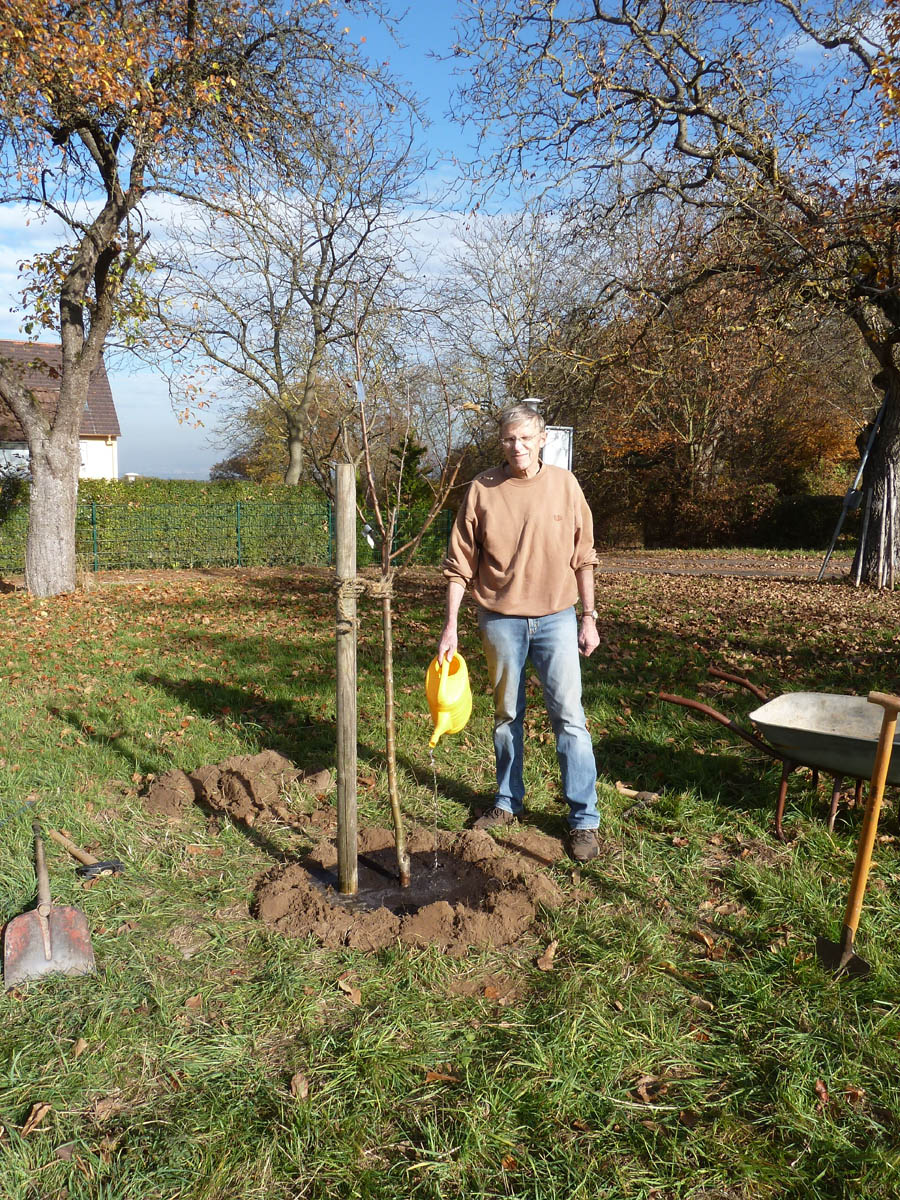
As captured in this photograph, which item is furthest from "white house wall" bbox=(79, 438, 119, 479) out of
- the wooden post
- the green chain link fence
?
the wooden post

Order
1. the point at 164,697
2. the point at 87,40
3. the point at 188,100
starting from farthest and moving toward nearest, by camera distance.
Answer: the point at 188,100, the point at 87,40, the point at 164,697

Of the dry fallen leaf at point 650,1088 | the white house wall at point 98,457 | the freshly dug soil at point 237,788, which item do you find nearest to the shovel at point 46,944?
the freshly dug soil at point 237,788

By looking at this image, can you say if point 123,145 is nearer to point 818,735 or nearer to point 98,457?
point 818,735

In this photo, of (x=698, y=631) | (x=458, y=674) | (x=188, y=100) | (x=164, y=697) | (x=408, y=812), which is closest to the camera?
(x=458, y=674)

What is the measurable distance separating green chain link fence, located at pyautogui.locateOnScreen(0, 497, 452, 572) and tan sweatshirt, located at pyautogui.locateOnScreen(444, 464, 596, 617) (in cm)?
1171

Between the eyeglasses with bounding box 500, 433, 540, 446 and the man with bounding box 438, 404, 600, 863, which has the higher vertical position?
the eyeglasses with bounding box 500, 433, 540, 446

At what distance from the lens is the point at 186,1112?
2174mm

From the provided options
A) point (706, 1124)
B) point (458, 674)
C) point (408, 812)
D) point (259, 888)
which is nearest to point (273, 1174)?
point (706, 1124)

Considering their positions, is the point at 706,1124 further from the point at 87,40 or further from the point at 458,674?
the point at 87,40

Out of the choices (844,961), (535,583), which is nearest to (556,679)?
(535,583)

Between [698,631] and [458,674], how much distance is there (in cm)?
572

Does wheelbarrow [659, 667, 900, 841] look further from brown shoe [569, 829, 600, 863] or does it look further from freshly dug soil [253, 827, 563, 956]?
freshly dug soil [253, 827, 563, 956]

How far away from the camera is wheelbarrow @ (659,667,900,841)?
326cm

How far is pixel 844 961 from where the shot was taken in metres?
2.69
